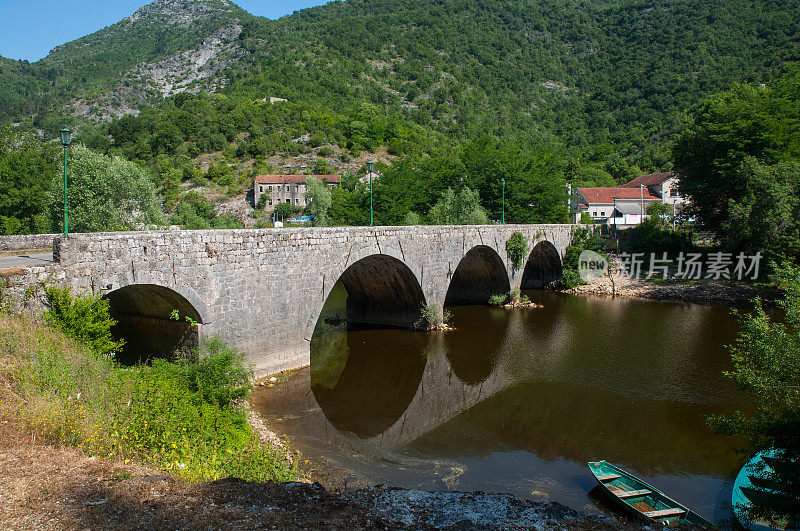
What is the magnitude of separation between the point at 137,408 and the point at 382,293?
46.2 feet

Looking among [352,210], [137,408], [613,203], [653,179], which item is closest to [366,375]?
[137,408]

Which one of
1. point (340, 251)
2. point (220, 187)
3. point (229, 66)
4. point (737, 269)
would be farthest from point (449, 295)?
point (229, 66)

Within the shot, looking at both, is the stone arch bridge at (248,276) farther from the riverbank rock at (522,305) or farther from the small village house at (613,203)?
the small village house at (613,203)

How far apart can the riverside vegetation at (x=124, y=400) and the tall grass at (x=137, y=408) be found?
0.6 inches

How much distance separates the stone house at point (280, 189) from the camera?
61.5 meters

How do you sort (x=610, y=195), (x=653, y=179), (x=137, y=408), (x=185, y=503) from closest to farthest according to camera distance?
(x=185, y=503) → (x=137, y=408) → (x=610, y=195) → (x=653, y=179)

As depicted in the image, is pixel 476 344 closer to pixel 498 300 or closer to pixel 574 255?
pixel 498 300

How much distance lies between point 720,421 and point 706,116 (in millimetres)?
33133

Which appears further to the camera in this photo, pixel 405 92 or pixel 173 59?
pixel 173 59

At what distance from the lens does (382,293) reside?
2097 centimetres

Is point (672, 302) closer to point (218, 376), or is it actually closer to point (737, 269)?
point (737, 269)

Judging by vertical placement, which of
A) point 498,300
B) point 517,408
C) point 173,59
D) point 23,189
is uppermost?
point 173,59

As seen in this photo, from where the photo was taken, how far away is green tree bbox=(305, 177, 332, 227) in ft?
146

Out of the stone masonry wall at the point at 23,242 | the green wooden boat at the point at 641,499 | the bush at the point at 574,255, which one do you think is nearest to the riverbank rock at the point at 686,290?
the bush at the point at 574,255
